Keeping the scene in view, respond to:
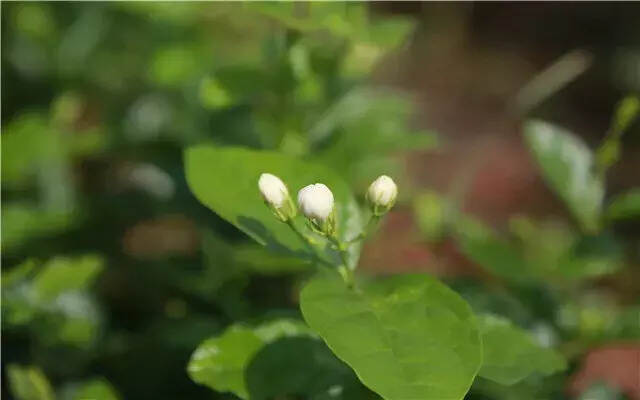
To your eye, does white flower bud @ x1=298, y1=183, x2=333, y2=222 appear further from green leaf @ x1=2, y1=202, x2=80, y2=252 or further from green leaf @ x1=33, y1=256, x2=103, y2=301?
green leaf @ x1=2, y1=202, x2=80, y2=252

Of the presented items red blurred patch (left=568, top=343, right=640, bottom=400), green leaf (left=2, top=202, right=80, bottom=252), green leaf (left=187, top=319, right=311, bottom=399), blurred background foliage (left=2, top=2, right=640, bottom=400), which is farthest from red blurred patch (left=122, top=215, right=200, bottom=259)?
green leaf (left=187, top=319, right=311, bottom=399)

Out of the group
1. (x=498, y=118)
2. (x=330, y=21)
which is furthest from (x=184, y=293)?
(x=498, y=118)

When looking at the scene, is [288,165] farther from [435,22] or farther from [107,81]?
[435,22]

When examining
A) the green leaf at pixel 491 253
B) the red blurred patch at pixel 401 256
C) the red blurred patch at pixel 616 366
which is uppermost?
the green leaf at pixel 491 253

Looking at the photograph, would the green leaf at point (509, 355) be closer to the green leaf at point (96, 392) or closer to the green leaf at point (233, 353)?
the green leaf at point (233, 353)

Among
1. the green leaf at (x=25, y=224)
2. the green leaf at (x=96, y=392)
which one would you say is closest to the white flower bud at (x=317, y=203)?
the green leaf at (x=96, y=392)

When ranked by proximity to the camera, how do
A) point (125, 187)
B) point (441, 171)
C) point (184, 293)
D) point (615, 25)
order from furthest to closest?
point (615, 25) → point (441, 171) → point (125, 187) → point (184, 293)
